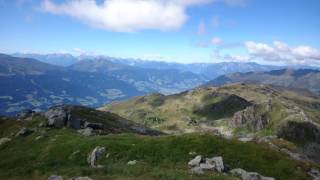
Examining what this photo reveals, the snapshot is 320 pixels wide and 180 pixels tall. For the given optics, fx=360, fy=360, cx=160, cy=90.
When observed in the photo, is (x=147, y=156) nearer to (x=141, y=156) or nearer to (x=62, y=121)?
(x=141, y=156)

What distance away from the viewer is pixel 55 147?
2547 inches

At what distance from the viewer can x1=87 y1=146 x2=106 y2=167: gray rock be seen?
55.2m

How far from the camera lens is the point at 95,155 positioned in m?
56.1

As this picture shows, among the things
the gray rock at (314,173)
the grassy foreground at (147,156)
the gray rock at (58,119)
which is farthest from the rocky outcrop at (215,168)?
the gray rock at (58,119)

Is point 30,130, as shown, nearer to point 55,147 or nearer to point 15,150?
point 15,150

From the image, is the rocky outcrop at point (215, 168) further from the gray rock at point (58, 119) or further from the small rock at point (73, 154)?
the gray rock at point (58, 119)

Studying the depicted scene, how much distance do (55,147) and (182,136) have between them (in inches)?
903

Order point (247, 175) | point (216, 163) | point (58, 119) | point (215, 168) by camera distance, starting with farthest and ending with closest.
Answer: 1. point (58, 119)
2. point (216, 163)
3. point (215, 168)
4. point (247, 175)

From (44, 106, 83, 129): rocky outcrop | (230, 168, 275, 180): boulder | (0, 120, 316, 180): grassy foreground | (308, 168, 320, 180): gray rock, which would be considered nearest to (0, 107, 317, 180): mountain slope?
(0, 120, 316, 180): grassy foreground

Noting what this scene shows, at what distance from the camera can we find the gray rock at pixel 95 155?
5525cm

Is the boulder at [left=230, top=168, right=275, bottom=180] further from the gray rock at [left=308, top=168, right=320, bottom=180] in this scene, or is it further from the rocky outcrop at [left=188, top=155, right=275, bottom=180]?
the gray rock at [left=308, top=168, right=320, bottom=180]

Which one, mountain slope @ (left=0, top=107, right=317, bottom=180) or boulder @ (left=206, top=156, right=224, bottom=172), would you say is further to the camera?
mountain slope @ (left=0, top=107, right=317, bottom=180)

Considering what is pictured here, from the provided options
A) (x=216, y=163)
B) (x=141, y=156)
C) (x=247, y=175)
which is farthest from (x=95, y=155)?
(x=247, y=175)

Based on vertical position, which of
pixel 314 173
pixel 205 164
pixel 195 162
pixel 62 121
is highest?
pixel 205 164
